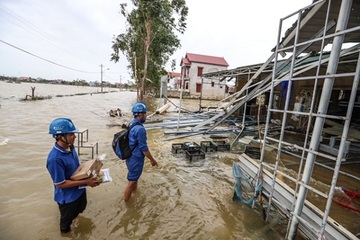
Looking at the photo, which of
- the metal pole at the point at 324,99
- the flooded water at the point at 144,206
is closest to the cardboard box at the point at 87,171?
the flooded water at the point at 144,206

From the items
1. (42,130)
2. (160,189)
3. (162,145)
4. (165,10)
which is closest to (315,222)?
(160,189)

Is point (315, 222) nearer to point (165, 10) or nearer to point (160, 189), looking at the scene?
point (160, 189)

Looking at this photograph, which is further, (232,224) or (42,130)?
(42,130)

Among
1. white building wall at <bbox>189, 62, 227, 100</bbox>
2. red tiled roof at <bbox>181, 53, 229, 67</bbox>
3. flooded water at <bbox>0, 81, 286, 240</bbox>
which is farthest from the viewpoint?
red tiled roof at <bbox>181, 53, 229, 67</bbox>

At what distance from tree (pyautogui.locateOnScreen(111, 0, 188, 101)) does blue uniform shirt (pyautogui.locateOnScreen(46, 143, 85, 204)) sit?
15271mm

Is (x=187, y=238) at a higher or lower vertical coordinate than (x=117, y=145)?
lower

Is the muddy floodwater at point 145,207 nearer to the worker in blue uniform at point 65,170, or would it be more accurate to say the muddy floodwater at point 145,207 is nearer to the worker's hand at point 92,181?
the worker in blue uniform at point 65,170

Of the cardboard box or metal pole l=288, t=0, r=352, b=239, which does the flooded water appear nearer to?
metal pole l=288, t=0, r=352, b=239

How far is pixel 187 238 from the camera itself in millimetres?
3000

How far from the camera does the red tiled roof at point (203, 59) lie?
37.1 m

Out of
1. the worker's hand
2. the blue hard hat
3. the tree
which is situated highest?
the tree

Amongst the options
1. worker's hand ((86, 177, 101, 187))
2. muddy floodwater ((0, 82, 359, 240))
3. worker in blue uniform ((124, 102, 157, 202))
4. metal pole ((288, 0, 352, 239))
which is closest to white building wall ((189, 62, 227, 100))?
muddy floodwater ((0, 82, 359, 240))

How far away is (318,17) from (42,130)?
1126 centimetres

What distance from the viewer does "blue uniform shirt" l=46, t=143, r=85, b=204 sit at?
2.28 m
